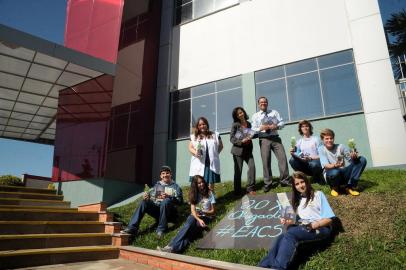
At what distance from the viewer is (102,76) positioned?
37.1 ft

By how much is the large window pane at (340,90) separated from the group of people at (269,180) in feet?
10.4

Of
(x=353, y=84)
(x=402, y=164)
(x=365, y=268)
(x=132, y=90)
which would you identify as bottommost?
(x=365, y=268)

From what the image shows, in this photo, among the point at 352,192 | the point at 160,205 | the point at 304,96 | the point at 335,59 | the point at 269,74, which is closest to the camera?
the point at 352,192

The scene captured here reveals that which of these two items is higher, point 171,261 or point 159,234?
point 159,234

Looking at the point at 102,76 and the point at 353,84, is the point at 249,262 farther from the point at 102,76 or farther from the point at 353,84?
the point at 102,76

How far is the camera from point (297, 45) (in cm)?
1061

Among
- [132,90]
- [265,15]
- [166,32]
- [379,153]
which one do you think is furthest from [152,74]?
[379,153]

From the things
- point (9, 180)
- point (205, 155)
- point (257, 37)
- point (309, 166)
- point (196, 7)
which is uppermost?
point (196, 7)

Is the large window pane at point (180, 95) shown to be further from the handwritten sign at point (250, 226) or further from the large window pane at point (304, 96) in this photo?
the handwritten sign at point (250, 226)

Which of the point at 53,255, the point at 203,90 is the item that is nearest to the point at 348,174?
the point at 53,255

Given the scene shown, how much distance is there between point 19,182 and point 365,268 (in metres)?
15.5

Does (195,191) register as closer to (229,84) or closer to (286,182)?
(286,182)

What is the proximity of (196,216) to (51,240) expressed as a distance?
270cm

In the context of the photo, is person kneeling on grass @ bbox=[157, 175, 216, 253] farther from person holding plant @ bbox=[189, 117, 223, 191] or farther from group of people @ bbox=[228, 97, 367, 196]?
group of people @ bbox=[228, 97, 367, 196]
